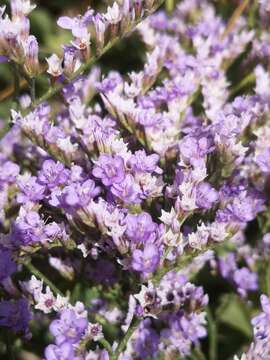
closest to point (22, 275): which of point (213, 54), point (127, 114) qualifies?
point (127, 114)

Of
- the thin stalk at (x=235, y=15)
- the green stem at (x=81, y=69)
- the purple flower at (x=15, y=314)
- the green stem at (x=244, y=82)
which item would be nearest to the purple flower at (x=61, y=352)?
the purple flower at (x=15, y=314)

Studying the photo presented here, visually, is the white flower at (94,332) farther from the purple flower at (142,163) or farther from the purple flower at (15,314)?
the purple flower at (142,163)

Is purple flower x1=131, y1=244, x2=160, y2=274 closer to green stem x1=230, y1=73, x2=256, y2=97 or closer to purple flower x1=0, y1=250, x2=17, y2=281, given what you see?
purple flower x1=0, y1=250, x2=17, y2=281

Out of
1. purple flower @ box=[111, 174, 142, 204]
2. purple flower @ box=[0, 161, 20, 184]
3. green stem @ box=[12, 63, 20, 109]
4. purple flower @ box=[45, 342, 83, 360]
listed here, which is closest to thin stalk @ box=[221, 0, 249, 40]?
green stem @ box=[12, 63, 20, 109]

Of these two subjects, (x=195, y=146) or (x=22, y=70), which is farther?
(x=22, y=70)

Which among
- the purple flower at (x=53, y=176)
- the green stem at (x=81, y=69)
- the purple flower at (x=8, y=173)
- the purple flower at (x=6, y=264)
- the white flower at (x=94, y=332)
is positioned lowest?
the white flower at (x=94, y=332)

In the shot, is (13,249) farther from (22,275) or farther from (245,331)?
(245,331)
